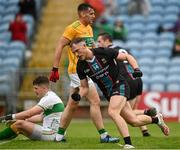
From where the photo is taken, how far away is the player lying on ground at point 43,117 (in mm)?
13672

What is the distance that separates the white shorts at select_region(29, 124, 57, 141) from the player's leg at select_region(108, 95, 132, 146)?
1.84 m

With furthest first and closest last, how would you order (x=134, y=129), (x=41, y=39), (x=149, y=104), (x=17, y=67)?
1. (x=41, y=39)
2. (x=17, y=67)
3. (x=149, y=104)
4. (x=134, y=129)

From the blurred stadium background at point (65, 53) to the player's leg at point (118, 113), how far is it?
1128 cm

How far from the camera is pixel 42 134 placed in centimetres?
1413

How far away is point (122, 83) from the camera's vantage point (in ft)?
42.6

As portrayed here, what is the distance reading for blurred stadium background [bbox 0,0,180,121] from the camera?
24344 mm

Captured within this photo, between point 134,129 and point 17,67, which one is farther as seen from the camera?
point 17,67

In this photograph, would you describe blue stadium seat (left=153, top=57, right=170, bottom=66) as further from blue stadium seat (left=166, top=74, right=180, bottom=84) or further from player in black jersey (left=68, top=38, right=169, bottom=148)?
player in black jersey (left=68, top=38, right=169, bottom=148)

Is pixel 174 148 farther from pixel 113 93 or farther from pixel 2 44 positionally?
pixel 2 44

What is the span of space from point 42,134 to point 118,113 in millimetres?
2068

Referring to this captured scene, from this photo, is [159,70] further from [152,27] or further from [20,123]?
[20,123]

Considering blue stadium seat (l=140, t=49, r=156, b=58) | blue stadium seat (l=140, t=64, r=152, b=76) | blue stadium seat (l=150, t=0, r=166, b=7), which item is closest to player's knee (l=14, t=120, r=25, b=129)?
blue stadium seat (l=140, t=64, r=152, b=76)

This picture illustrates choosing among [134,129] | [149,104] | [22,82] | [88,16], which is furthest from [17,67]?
[88,16]

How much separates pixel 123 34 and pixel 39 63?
3146 millimetres
